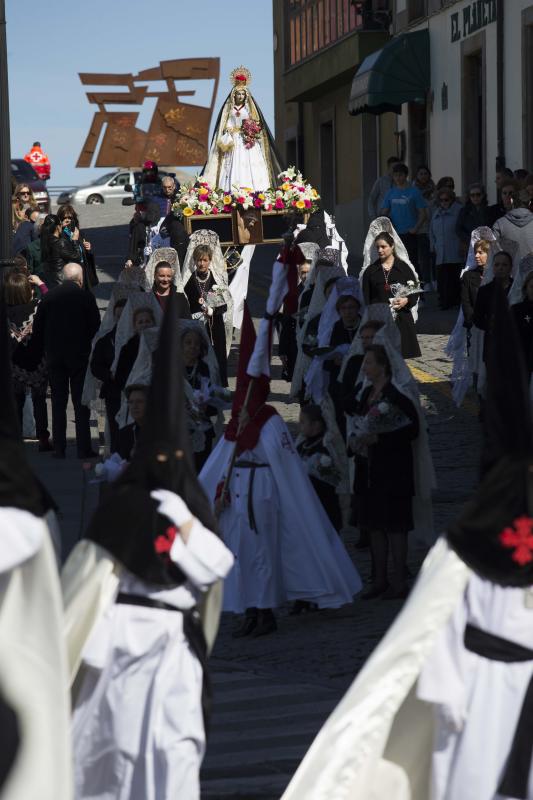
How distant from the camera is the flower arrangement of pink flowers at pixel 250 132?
20.5m

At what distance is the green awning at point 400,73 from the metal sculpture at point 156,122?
1500 centimetres

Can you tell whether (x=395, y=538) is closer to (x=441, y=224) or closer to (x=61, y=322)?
(x=61, y=322)

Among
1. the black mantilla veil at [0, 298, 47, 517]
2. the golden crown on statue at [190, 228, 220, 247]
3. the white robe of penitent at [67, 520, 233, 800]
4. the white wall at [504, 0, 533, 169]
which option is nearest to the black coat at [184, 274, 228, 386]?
the golden crown on statue at [190, 228, 220, 247]

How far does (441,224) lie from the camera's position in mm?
22562

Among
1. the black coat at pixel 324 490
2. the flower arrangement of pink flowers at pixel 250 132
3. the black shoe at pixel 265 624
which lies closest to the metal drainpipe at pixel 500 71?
the flower arrangement of pink flowers at pixel 250 132

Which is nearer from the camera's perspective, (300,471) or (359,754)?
(359,754)

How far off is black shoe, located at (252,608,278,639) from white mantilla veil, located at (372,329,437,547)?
1.15m

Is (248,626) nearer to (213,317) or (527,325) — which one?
(527,325)

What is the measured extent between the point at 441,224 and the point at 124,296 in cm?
918

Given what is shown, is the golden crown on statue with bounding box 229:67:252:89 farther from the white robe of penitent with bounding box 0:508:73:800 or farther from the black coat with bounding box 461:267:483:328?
the white robe of penitent with bounding box 0:508:73:800

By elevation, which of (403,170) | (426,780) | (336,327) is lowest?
(426,780)

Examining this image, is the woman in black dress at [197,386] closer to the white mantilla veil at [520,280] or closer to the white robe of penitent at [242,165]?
the white mantilla veil at [520,280]

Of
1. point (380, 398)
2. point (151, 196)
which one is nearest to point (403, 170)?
point (151, 196)

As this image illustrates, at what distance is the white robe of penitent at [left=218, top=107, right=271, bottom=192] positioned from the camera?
2022 cm
